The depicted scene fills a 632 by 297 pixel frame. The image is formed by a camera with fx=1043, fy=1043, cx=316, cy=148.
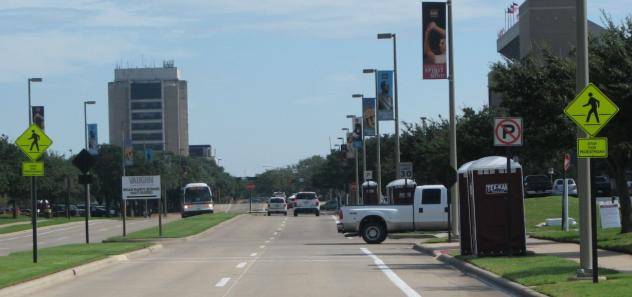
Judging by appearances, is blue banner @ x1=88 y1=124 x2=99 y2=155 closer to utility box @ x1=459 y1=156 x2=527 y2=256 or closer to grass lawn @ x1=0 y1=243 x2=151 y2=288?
grass lawn @ x1=0 y1=243 x2=151 y2=288

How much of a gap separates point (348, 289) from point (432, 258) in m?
10.3

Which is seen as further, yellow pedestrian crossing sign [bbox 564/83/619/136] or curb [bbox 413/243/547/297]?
curb [bbox 413/243/547/297]

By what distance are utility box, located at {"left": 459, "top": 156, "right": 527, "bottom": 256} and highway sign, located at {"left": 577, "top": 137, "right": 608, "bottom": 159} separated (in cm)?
810

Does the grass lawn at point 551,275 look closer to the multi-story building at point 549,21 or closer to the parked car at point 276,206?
the parked car at point 276,206

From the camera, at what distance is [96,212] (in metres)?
104

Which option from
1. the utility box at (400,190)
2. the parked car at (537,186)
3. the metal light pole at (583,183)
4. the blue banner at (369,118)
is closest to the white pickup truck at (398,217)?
the utility box at (400,190)

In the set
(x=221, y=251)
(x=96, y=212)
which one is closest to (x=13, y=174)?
(x=96, y=212)

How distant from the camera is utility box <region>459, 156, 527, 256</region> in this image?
2486cm

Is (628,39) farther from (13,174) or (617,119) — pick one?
(13,174)

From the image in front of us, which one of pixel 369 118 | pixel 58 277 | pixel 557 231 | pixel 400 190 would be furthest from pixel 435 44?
pixel 369 118

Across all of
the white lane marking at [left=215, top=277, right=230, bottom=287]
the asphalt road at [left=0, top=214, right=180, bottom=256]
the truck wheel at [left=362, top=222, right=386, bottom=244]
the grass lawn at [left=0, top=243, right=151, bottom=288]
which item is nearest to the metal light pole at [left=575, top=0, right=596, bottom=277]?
the white lane marking at [left=215, top=277, right=230, bottom=287]

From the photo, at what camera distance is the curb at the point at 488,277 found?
55.7 feet

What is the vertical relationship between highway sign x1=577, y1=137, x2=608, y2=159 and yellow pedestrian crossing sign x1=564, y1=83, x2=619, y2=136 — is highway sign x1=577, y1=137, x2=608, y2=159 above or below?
below

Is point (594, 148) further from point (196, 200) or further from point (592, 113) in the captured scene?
point (196, 200)
